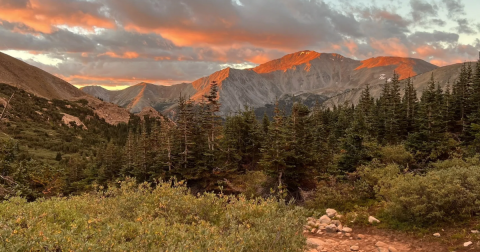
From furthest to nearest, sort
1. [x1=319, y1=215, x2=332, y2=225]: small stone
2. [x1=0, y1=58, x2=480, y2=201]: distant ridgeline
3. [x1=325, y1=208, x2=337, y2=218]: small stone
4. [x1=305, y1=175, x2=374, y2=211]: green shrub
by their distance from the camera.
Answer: [x1=0, y1=58, x2=480, y2=201]: distant ridgeline, [x1=305, y1=175, x2=374, y2=211]: green shrub, [x1=325, y1=208, x2=337, y2=218]: small stone, [x1=319, y1=215, x2=332, y2=225]: small stone

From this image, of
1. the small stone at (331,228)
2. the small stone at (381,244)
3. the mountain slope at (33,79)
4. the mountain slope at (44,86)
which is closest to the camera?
the small stone at (381,244)

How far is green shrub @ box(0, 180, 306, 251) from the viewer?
6.98m

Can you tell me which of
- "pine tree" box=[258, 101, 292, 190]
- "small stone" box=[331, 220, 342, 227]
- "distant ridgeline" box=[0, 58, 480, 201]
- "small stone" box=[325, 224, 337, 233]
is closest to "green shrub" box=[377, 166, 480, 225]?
"small stone" box=[331, 220, 342, 227]

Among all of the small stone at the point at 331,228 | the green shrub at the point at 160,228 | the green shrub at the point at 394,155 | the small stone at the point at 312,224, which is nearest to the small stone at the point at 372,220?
the small stone at the point at 331,228

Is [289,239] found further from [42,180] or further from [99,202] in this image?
[42,180]

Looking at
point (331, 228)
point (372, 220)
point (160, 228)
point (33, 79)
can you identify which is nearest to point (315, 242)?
point (331, 228)

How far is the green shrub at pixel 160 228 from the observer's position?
22.9 ft

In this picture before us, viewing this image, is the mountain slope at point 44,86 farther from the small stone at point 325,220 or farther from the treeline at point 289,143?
the small stone at point 325,220

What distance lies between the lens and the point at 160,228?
333 inches

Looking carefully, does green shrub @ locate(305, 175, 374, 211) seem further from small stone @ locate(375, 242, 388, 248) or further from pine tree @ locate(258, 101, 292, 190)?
small stone @ locate(375, 242, 388, 248)

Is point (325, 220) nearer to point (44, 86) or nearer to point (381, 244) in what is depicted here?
point (381, 244)

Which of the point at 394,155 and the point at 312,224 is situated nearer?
the point at 312,224

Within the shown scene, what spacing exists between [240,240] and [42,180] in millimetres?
45963

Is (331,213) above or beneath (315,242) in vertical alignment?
beneath
